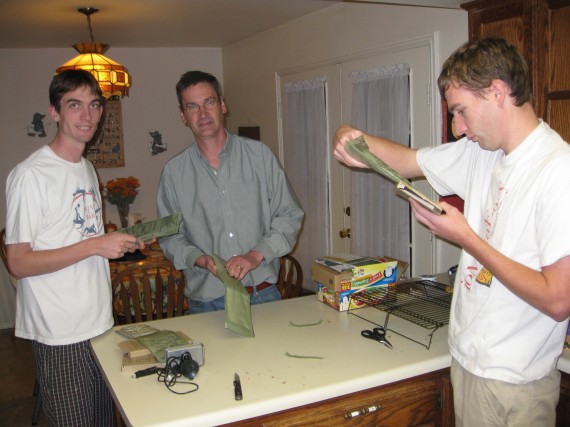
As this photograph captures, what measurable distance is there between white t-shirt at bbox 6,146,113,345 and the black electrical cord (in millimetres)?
414

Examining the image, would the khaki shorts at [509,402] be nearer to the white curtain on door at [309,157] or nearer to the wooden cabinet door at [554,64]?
the wooden cabinet door at [554,64]

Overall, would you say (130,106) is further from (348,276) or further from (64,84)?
(348,276)

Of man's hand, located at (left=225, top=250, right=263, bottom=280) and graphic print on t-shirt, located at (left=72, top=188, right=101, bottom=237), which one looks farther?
man's hand, located at (left=225, top=250, right=263, bottom=280)

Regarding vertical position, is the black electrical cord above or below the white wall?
below

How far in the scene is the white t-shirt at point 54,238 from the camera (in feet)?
5.61

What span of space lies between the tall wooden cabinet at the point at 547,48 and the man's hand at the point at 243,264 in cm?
123

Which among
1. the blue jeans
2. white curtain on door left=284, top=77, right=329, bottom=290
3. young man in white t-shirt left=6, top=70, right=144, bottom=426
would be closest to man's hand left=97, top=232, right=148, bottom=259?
young man in white t-shirt left=6, top=70, right=144, bottom=426

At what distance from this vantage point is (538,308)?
125cm

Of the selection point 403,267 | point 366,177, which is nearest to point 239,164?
point 403,267

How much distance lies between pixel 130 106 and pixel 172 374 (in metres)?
4.89

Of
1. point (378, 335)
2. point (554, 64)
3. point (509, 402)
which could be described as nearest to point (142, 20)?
point (554, 64)

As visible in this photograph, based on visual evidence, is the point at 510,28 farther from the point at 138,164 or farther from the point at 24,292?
the point at 138,164

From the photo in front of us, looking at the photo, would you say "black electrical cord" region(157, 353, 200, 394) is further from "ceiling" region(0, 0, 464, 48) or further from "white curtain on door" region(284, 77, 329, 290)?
"white curtain on door" region(284, 77, 329, 290)

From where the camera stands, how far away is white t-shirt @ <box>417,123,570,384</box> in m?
1.24
